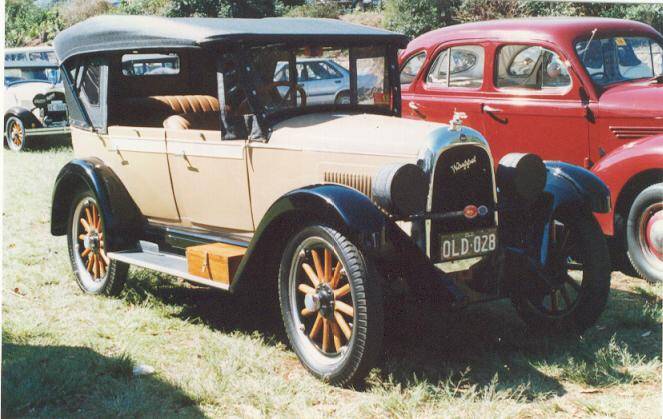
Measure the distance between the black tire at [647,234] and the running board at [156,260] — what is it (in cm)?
313

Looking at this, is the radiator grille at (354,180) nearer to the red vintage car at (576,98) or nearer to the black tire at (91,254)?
the black tire at (91,254)

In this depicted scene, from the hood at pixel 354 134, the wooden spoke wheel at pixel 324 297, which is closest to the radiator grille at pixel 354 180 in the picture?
the hood at pixel 354 134

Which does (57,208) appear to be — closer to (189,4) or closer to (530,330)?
(530,330)

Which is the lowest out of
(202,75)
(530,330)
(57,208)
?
(530,330)

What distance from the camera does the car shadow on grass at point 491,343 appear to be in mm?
3816

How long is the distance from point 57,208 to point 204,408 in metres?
2.75

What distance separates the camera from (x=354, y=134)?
13.9ft

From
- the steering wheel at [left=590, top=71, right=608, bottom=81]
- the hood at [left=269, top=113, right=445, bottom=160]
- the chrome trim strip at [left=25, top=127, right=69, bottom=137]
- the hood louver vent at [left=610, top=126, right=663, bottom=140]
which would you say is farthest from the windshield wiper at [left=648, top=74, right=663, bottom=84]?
the chrome trim strip at [left=25, top=127, right=69, bottom=137]

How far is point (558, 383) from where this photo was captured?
12.4 ft

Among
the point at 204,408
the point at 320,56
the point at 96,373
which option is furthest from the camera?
the point at 320,56

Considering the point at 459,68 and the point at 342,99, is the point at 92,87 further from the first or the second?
the point at 459,68

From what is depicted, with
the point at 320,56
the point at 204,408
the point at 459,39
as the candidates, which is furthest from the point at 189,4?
the point at 204,408

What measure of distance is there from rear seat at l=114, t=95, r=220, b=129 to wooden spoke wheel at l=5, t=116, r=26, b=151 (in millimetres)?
9286

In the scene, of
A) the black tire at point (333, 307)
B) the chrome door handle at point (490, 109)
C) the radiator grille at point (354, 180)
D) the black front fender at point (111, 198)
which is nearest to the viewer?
the black tire at point (333, 307)
